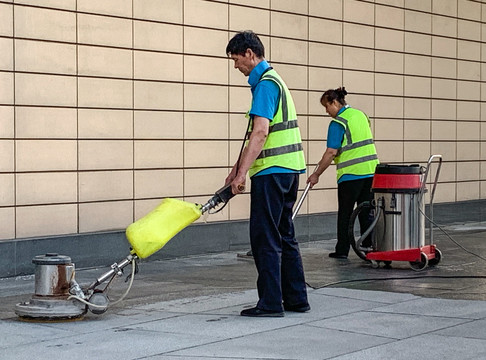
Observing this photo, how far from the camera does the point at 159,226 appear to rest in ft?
23.5

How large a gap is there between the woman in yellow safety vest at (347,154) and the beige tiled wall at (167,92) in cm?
157

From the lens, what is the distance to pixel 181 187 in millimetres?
11805

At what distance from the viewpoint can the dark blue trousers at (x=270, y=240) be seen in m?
7.39

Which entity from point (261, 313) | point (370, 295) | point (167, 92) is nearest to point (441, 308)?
point (370, 295)

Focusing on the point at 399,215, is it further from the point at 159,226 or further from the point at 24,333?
the point at 24,333

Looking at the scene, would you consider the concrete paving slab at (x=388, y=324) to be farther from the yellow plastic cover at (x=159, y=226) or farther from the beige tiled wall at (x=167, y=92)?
the beige tiled wall at (x=167, y=92)

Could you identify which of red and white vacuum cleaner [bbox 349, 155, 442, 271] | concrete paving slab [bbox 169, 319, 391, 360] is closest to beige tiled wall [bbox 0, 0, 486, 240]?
red and white vacuum cleaner [bbox 349, 155, 442, 271]

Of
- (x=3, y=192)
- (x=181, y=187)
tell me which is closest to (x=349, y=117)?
(x=181, y=187)

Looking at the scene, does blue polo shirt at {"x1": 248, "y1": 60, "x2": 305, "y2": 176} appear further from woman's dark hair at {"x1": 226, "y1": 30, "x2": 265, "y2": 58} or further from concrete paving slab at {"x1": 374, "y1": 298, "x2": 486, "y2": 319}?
concrete paving slab at {"x1": 374, "y1": 298, "x2": 486, "y2": 319}

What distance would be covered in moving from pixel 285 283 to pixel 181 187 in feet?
14.3

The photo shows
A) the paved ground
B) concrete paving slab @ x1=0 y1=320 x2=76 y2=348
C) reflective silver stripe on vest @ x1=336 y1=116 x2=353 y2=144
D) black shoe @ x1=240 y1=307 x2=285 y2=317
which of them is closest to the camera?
the paved ground

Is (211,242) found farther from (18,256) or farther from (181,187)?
(18,256)

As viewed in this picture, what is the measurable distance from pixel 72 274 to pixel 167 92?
456cm

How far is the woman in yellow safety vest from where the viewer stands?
37.0 feet
